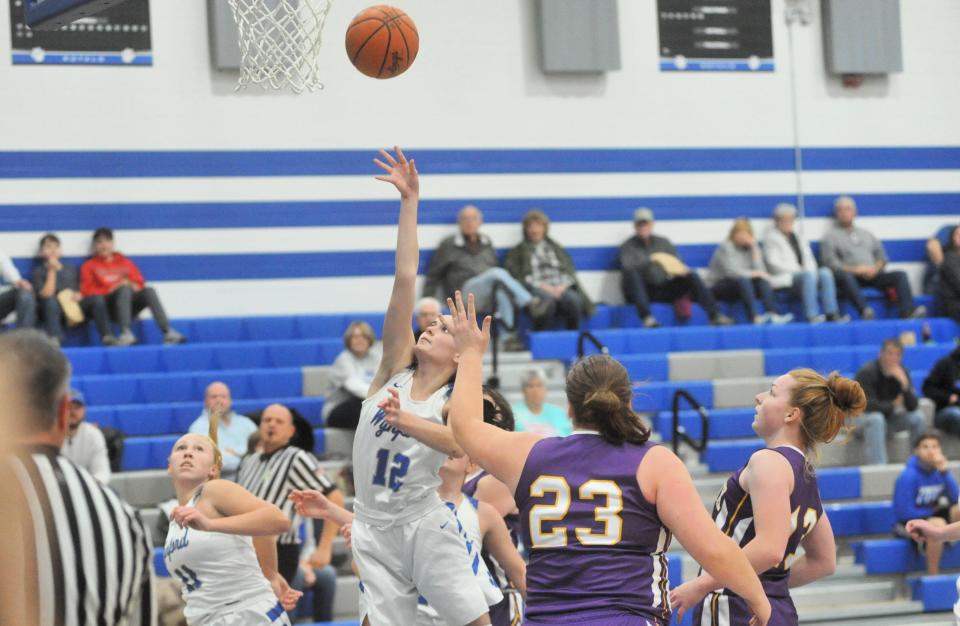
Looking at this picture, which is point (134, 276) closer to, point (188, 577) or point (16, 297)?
point (16, 297)

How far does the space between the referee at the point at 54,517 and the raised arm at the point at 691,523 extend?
1.60 metres

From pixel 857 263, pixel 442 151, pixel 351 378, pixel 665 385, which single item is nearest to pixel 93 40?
pixel 442 151

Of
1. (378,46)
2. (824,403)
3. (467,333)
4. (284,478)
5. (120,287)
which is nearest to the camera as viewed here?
(467,333)

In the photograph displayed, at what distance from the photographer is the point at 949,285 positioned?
576 inches

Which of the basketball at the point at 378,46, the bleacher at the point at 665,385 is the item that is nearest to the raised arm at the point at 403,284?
the basketball at the point at 378,46

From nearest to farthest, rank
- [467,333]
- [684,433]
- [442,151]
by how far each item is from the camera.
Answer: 1. [467,333]
2. [684,433]
3. [442,151]

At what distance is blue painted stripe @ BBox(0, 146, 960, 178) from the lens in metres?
13.2

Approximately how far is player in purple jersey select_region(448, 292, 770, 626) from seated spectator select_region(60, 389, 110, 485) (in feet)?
19.8

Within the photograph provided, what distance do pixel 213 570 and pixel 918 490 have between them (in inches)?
255

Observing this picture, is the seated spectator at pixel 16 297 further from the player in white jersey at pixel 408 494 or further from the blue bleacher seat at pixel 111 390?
the player in white jersey at pixel 408 494

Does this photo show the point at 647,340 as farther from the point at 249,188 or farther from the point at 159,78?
the point at 159,78

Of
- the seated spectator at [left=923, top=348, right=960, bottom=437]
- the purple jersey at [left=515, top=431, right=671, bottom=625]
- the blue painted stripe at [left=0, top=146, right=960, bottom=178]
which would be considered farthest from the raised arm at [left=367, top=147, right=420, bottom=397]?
the blue painted stripe at [left=0, top=146, right=960, bottom=178]

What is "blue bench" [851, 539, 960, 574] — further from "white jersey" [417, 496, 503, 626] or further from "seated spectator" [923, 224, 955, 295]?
"white jersey" [417, 496, 503, 626]

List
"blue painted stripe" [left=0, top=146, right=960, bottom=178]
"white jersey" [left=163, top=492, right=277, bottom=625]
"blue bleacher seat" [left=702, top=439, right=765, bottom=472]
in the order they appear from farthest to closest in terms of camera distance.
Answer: "blue painted stripe" [left=0, top=146, right=960, bottom=178] → "blue bleacher seat" [left=702, top=439, right=765, bottom=472] → "white jersey" [left=163, top=492, right=277, bottom=625]
